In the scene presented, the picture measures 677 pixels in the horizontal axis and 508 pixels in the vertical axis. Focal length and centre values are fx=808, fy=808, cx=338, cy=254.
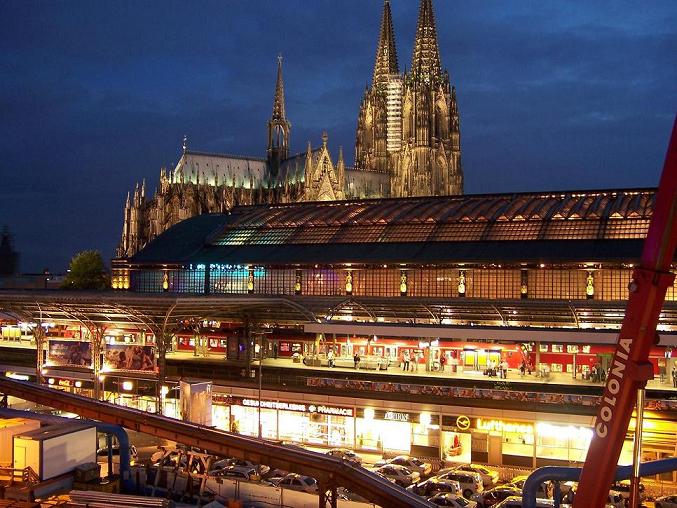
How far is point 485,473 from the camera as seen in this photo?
42.7 m

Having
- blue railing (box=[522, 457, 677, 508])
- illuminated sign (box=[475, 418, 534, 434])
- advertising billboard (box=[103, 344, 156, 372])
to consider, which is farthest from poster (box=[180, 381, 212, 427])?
blue railing (box=[522, 457, 677, 508])

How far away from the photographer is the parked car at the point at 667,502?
113 feet

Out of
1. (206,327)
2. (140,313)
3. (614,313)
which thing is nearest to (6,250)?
(206,327)

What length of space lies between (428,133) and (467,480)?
430 ft

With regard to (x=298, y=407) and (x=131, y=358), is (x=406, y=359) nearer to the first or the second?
(x=298, y=407)

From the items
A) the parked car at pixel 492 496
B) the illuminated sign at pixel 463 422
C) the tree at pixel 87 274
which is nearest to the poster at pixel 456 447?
the illuminated sign at pixel 463 422

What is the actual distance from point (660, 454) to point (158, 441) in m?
29.8

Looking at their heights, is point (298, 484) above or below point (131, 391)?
below

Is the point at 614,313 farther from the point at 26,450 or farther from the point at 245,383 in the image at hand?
the point at 26,450

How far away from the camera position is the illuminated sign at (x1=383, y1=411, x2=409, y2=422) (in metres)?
48.6

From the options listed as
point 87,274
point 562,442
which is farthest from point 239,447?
point 87,274

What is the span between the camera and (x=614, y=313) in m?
58.9

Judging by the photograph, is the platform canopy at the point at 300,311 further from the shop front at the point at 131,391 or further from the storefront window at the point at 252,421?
the storefront window at the point at 252,421

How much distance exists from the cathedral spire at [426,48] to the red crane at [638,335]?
15728cm
